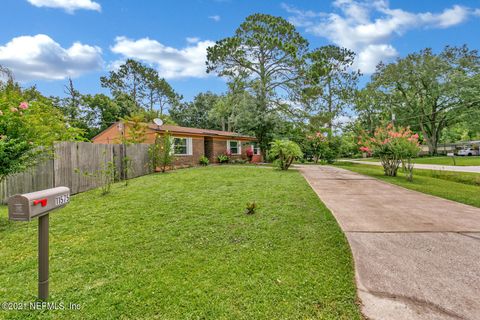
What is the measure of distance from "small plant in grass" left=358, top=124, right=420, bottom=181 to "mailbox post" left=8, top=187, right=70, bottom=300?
11.4 m

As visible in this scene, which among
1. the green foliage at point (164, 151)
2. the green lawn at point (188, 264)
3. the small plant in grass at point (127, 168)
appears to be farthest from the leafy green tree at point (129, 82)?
the green lawn at point (188, 264)

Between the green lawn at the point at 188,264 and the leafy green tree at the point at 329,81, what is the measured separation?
1446 centimetres

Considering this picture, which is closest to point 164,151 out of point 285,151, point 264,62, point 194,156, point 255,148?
point 194,156

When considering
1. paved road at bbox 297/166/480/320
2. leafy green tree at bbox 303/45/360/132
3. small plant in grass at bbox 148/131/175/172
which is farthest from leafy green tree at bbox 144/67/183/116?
paved road at bbox 297/166/480/320

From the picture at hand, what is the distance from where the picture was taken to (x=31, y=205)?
1760 mm

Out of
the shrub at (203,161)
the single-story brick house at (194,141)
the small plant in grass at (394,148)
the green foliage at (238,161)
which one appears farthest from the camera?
the green foliage at (238,161)

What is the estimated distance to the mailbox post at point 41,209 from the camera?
1733 millimetres

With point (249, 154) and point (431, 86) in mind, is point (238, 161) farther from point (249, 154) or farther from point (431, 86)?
point (431, 86)

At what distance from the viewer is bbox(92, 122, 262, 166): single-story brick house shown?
15.1 metres

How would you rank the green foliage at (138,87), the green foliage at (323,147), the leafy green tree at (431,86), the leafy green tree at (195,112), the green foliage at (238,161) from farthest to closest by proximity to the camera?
the leafy green tree at (195,112)
the green foliage at (138,87)
the leafy green tree at (431,86)
the green foliage at (323,147)
the green foliage at (238,161)

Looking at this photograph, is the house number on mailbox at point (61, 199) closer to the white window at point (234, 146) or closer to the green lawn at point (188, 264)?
the green lawn at point (188, 264)

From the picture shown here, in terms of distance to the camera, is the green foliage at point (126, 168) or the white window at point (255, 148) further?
the white window at point (255, 148)

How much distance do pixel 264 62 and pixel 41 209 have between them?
1888cm

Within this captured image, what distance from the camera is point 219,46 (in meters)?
17.4
